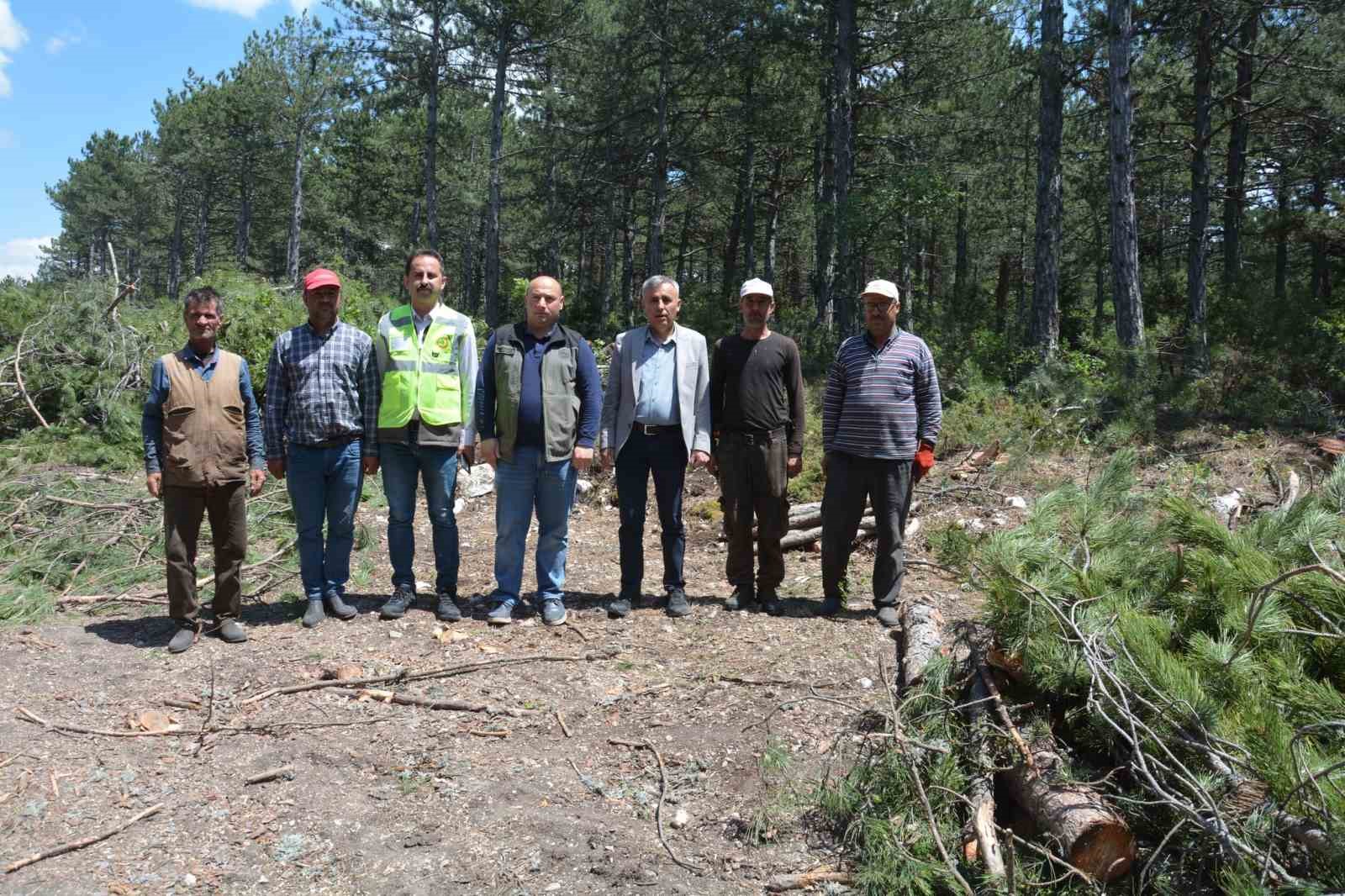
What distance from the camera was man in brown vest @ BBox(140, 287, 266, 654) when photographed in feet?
15.9

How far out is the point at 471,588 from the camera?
6.44 metres

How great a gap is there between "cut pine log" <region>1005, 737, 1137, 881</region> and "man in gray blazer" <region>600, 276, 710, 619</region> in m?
3.00

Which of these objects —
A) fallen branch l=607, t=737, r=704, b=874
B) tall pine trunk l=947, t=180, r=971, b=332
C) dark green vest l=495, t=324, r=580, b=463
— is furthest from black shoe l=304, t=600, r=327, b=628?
tall pine trunk l=947, t=180, r=971, b=332

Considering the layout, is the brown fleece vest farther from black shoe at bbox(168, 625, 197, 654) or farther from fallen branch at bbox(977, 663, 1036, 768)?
fallen branch at bbox(977, 663, 1036, 768)

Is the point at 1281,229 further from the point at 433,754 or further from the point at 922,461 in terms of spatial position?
the point at 433,754

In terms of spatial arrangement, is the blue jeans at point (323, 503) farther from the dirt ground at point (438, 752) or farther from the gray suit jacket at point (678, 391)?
the gray suit jacket at point (678, 391)

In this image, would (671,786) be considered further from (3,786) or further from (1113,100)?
(1113,100)

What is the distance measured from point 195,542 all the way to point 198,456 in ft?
1.75

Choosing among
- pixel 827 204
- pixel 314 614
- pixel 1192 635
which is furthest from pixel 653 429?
pixel 827 204

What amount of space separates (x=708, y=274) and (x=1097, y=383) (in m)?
30.3

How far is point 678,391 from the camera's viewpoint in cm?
554

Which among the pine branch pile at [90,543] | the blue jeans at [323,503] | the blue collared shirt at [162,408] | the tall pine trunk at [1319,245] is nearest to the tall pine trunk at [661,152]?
the tall pine trunk at [1319,245]

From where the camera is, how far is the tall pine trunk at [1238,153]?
1517cm

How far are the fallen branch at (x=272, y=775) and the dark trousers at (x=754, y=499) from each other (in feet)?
9.91
